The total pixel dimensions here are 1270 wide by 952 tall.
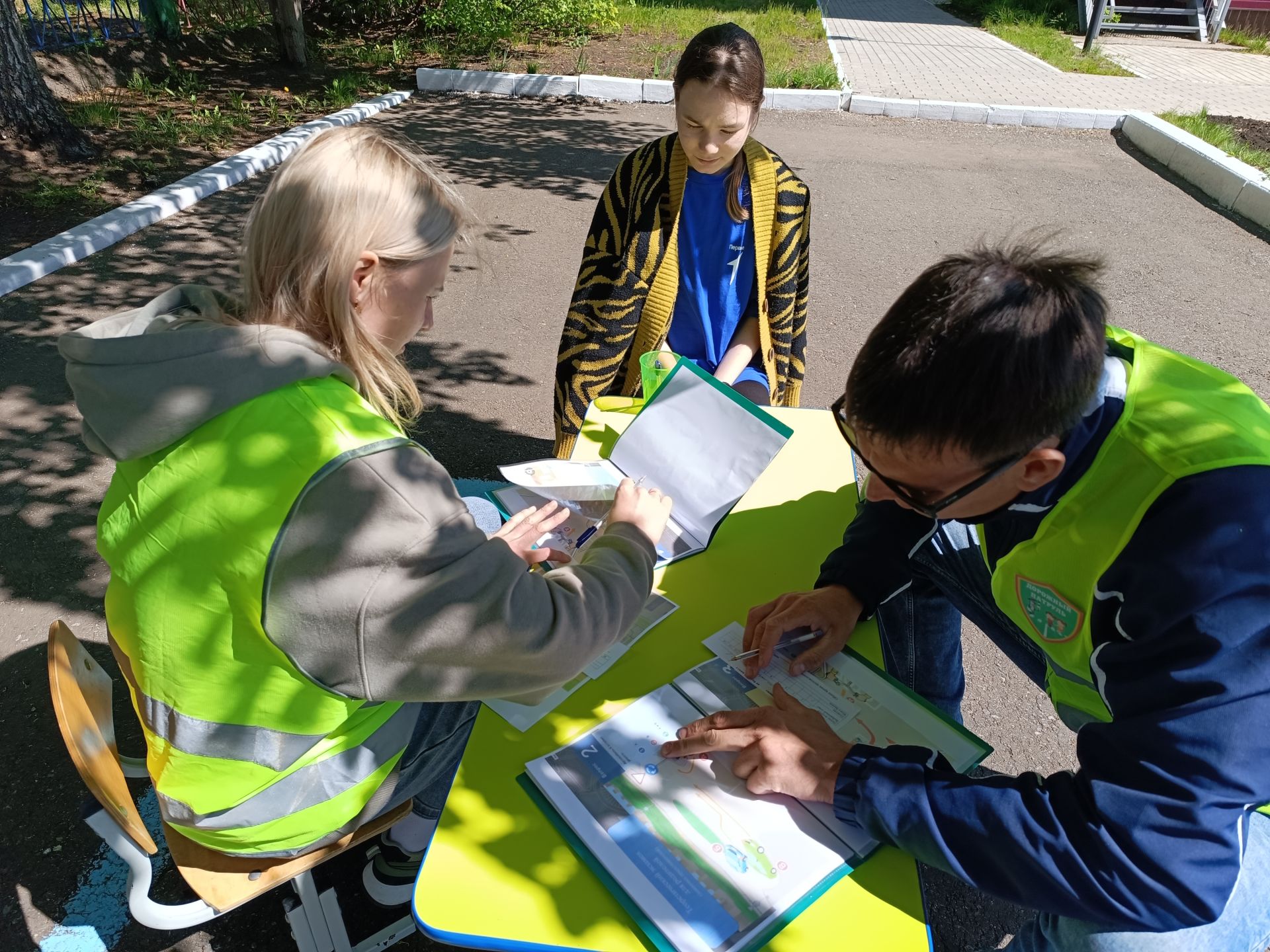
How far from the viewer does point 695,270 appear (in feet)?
9.81

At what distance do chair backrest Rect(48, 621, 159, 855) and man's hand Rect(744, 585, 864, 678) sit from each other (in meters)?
1.04

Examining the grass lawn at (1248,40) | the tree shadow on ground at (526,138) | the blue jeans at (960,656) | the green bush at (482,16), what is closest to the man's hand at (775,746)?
the blue jeans at (960,656)

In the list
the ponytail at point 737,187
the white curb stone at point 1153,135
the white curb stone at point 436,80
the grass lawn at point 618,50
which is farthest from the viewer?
the grass lawn at point 618,50

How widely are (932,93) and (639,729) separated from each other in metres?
10.2

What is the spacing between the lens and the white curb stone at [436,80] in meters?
9.45

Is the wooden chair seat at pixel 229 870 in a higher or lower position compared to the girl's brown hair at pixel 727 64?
lower

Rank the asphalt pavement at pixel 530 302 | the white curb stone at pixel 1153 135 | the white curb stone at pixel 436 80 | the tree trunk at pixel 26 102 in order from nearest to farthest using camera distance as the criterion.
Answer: the asphalt pavement at pixel 530 302 → the tree trunk at pixel 26 102 → the white curb stone at pixel 1153 135 → the white curb stone at pixel 436 80

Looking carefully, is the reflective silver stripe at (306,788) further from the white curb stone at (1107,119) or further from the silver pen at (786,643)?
the white curb stone at (1107,119)

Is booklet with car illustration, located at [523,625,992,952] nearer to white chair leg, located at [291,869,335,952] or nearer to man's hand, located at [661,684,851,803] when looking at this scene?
man's hand, located at [661,684,851,803]

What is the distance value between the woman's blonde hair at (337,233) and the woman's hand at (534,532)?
353mm

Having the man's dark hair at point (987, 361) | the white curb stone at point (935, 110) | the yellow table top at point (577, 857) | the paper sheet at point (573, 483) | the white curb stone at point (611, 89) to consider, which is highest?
the white curb stone at point (611, 89)

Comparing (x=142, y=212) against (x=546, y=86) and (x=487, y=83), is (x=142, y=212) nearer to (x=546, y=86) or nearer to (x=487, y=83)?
(x=487, y=83)

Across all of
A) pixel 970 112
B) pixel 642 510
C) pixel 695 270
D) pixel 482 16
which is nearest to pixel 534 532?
pixel 642 510

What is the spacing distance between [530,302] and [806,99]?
5.60 m
